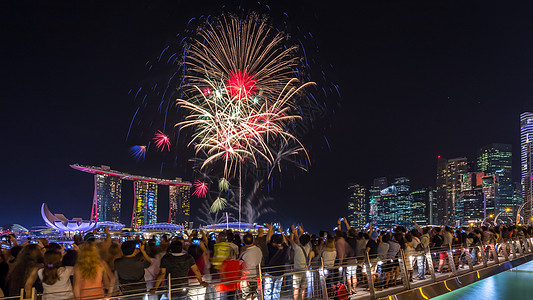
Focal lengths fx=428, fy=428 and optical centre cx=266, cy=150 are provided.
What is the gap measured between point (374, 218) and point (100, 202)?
365ft

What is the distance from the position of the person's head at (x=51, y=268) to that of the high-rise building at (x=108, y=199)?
138 metres

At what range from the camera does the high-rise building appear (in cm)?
13850

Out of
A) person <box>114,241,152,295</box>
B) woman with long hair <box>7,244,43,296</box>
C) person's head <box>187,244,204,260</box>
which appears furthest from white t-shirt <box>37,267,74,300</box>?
person's head <box>187,244,204,260</box>

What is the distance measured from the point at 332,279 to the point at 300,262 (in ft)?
4.73

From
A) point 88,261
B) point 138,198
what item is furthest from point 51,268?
point 138,198

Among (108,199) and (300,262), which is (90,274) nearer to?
(300,262)

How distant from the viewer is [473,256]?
1413 cm

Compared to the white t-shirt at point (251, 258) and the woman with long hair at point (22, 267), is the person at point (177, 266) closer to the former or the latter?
the white t-shirt at point (251, 258)

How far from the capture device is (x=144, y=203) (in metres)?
148

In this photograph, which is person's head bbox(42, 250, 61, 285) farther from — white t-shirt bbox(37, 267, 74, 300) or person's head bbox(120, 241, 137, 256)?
person's head bbox(120, 241, 137, 256)

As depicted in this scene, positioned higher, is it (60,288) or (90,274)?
(90,274)

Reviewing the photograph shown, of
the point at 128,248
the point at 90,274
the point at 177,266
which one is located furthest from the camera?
the point at 177,266

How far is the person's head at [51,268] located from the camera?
4871 mm

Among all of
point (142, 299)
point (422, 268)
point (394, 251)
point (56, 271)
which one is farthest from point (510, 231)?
point (56, 271)
